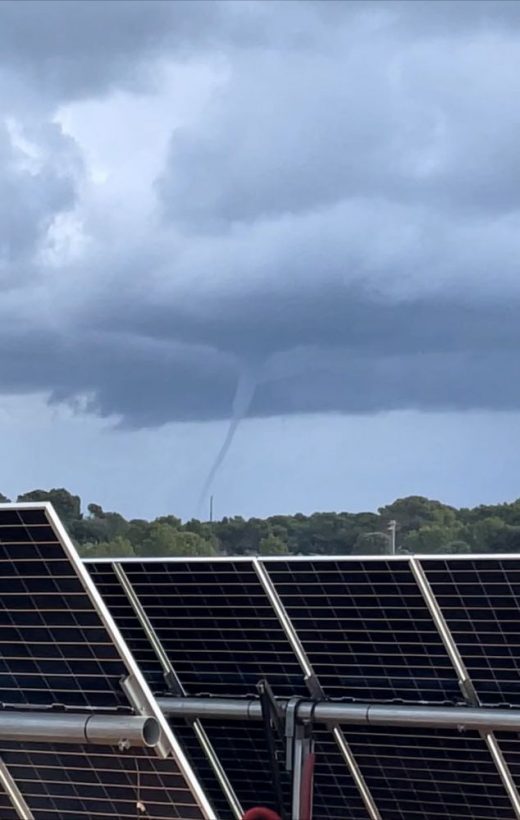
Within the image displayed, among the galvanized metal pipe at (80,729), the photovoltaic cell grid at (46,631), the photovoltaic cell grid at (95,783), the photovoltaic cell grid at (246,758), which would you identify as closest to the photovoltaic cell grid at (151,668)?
the photovoltaic cell grid at (246,758)

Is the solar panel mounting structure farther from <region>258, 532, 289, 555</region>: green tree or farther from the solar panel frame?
<region>258, 532, 289, 555</region>: green tree

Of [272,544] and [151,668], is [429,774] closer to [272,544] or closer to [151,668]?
[151,668]

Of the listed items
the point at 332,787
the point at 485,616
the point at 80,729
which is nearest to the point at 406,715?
the point at 485,616

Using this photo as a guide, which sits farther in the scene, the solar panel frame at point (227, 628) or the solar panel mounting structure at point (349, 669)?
the solar panel frame at point (227, 628)

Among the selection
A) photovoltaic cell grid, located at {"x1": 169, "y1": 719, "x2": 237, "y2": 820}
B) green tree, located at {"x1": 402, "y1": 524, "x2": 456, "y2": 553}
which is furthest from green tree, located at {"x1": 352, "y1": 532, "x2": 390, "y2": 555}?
photovoltaic cell grid, located at {"x1": 169, "y1": 719, "x2": 237, "y2": 820}

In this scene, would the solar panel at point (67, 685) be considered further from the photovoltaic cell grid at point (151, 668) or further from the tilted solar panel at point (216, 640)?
the photovoltaic cell grid at point (151, 668)
